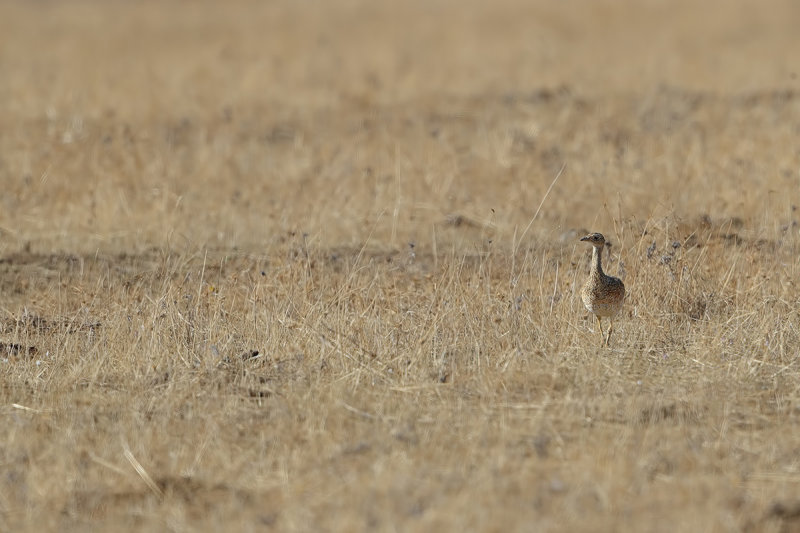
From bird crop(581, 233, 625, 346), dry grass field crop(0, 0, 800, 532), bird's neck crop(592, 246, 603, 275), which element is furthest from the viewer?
bird's neck crop(592, 246, 603, 275)

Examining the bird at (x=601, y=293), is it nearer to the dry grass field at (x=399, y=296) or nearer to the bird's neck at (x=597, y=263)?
the bird's neck at (x=597, y=263)

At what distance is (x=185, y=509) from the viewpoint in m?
5.35

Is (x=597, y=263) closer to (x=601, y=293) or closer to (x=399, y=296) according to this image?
(x=601, y=293)

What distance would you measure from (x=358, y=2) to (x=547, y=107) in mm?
11464

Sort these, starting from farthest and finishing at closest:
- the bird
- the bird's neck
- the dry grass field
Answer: the bird's neck
the bird
the dry grass field

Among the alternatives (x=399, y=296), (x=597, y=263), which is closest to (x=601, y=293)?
(x=597, y=263)

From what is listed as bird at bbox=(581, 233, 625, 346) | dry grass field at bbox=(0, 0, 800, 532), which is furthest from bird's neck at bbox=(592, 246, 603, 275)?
dry grass field at bbox=(0, 0, 800, 532)

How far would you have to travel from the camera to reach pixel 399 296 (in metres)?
8.28

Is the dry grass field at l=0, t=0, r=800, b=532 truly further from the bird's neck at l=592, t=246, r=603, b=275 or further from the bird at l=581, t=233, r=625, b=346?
the bird's neck at l=592, t=246, r=603, b=275

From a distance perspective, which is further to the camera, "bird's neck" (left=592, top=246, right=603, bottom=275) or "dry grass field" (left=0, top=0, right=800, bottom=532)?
"bird's neck" (left=592, top=246, right=603, bottom=275)

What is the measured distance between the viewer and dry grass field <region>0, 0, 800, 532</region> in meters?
5.53

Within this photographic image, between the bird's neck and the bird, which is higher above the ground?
the bird's neck

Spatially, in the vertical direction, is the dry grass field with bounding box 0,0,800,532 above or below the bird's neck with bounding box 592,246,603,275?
below

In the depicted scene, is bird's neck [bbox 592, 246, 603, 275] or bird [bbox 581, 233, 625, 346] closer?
bird [bbox 581, 233, 625, 346]
